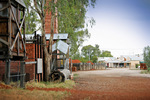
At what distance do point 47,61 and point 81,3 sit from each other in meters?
5.29

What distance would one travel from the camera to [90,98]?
8203 mm

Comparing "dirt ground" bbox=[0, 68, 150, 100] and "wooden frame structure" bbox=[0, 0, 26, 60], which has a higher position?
"wooden frame structure" bbox=[0, 0, 26, 60]

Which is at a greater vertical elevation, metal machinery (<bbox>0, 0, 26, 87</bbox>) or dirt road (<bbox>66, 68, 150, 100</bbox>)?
metal machinery (<bbox>0, 0, 26, 87</bbox>)

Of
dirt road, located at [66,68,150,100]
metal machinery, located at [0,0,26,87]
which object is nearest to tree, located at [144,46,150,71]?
dirt road, located at [66,68,150,100]

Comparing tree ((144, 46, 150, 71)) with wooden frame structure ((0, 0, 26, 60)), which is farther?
tree ((144, 46, 150, 71))

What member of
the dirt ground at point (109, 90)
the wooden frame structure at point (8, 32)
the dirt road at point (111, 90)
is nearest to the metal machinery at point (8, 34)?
the wooden frame structure at point (8, 32)

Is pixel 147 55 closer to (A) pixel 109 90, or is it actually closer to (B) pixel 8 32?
(A) pixel 109 90

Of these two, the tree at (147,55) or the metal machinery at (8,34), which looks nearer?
the metal machinery at (8,34)

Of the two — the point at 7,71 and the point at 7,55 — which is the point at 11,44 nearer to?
the point at 7,55

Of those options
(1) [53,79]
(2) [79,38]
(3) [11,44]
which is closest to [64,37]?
(1) [53,79]

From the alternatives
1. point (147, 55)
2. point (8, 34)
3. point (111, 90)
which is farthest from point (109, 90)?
point (147, 55)

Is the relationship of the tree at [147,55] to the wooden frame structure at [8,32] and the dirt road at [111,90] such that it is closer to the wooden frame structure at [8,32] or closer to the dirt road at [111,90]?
the dirt road at [111,90]

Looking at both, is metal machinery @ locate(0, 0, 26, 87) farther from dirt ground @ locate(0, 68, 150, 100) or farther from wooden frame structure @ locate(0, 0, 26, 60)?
dirt ground @ locate(0, 68, 150, 100)

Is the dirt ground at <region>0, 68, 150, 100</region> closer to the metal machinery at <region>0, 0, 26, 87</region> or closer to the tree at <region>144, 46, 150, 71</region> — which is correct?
the metal machinery at <region>0, 0, 26, 87</region>
